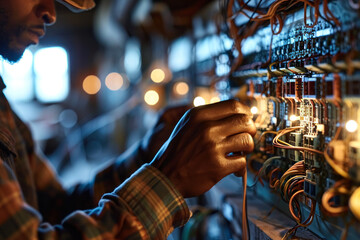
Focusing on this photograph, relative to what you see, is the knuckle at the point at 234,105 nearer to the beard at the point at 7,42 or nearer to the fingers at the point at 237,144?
the fingers at the point at 237,144

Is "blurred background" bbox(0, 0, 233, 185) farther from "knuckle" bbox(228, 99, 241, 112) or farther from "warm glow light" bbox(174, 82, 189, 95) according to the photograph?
"knuckle" bbox(228, 99, 241, 112)

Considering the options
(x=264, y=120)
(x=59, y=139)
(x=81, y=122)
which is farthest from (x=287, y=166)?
(x=81, y=122)

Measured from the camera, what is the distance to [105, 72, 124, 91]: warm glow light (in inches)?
231

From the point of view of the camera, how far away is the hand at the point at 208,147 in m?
0.69

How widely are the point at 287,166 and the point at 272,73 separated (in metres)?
0.23

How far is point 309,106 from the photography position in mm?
696

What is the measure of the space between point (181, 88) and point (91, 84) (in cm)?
520

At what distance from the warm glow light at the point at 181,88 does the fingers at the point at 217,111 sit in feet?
5.77

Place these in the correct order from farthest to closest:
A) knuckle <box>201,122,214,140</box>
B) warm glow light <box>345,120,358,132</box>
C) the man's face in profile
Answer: the man's face in profile, knuckle <box>201,122,214,140</box>, warm glow light <box>345,120,358,132</box>

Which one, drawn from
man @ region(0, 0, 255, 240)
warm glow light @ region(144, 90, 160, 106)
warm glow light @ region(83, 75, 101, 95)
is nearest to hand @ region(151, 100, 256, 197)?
man @ region(0, 0, 255, 240)

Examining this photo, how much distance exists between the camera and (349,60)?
53 centimetres

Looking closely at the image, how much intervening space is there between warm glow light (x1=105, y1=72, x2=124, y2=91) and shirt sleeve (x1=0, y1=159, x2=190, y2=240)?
5215mm

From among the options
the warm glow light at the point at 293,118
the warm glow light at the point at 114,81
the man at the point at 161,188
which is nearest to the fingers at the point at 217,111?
Result: the man at the point at 161,188

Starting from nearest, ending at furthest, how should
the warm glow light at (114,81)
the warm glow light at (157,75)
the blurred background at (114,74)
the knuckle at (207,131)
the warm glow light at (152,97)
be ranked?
the knuckle at (207,131) → the blurred background at (114,74) → the warm glow light at (152,97) → the warm glow light at (157,75) → the warm glow light at (114,81)
